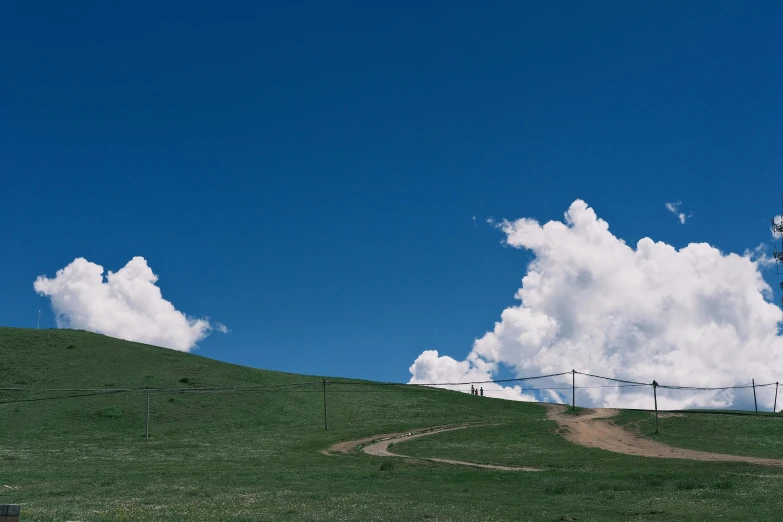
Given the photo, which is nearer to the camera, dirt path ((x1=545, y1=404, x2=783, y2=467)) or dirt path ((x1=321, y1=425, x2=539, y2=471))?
dirt path ((x1=321, y1=425, x2=539, y2=471))

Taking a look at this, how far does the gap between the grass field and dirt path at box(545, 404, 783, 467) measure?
262 centimetres

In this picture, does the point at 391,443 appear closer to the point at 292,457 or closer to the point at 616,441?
the point at 292,457

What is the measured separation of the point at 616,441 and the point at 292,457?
96.5 ft

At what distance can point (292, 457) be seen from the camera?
55469 millimetres

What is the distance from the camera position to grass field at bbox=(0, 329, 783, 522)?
92.8ft

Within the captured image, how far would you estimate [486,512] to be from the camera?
2683 cm

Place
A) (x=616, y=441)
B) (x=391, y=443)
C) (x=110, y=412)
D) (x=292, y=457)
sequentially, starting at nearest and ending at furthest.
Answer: (x=292, y=457) < (x=616, y=441) < (x=391, y=443) < (x=110, y=412)

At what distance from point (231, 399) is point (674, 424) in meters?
57.8

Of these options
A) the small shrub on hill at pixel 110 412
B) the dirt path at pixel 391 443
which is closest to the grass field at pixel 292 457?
the small shrub on hill at pixel 110 412

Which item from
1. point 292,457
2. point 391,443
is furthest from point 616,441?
point 292,457

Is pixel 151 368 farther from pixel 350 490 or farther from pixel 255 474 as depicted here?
pixel 350 490

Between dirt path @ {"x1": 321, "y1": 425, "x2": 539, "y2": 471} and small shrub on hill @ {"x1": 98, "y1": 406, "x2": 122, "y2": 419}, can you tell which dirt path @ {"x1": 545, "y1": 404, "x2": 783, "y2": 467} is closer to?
dirt path @ {"x1": 321, "y1": 425, "x2": 539, "y2": 471}

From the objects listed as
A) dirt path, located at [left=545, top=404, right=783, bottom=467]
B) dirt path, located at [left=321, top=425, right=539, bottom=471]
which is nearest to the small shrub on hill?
dirt path, located at [left=321, top=425, right=539, bottom=471]

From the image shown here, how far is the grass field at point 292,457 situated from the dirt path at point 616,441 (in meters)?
2.62
